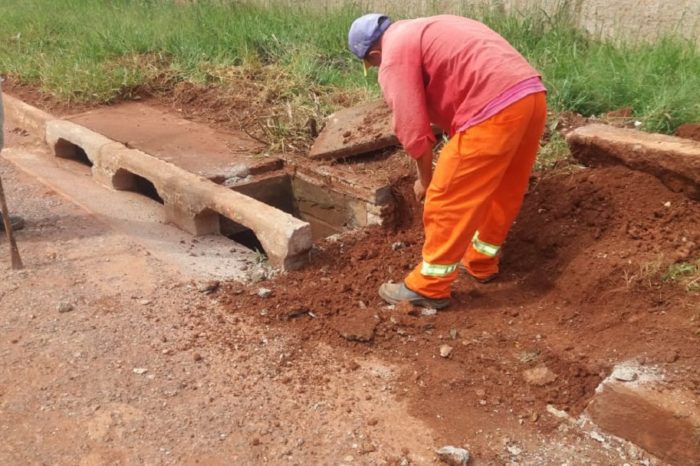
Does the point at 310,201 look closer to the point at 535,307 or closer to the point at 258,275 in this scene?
the point at 258,275

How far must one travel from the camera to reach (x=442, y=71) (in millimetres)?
3355

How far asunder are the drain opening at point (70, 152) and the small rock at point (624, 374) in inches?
190

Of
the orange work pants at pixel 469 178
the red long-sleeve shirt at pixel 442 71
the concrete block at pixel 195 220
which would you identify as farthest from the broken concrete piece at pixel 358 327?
the concrete block at pixel 195 220

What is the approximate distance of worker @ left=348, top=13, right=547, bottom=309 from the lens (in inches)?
128

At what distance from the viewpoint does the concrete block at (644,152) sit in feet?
11.8

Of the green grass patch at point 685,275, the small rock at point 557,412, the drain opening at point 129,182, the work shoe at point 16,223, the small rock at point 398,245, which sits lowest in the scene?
the drain opening at point 129,182

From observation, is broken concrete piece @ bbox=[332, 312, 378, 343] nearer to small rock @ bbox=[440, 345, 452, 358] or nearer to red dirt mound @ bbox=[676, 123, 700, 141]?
small rock @ bbox=[440, 345, 452, 358]

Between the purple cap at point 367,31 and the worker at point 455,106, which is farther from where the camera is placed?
the purple cap at point 367,31

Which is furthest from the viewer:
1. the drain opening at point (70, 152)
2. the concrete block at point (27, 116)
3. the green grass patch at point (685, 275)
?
the concrete block at point (27, 116)

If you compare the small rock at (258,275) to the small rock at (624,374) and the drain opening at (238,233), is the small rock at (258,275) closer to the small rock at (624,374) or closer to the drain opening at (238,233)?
the drain opening at (238,233)

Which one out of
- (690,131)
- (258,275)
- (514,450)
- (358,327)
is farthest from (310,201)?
(514,450)

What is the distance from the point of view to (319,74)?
6.34m

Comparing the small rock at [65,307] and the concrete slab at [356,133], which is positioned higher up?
the concrete slab at [356,133]

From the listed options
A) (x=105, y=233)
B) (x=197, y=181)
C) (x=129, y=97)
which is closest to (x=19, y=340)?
(x=105, y=233)
